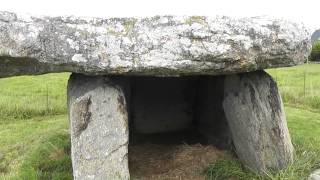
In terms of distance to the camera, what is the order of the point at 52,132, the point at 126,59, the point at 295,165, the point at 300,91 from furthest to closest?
the point at 300,91 → the point at 52,132 → the point at 295,165 → the point at 126,59

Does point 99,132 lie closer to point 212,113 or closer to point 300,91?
point 212,113

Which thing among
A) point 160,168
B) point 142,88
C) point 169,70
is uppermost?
point 169,70

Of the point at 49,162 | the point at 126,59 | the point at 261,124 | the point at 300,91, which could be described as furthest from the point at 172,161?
the point at 300,91

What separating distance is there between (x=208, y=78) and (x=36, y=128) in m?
2.82

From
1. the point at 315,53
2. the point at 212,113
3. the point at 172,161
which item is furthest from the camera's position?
the point at 315,53

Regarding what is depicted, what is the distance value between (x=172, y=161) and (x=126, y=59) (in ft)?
6.62

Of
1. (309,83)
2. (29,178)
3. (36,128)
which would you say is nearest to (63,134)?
(36,128)

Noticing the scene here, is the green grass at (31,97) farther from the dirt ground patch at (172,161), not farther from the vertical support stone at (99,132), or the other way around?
the vertical support stone at (99,132)

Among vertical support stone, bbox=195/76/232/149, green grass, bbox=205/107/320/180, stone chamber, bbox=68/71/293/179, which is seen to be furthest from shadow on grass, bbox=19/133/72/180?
vertical support stone, bbox=195/76/232/149

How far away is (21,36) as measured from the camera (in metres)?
5.23

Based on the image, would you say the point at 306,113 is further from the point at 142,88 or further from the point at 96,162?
the point at 96,162

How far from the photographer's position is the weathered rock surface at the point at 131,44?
5285 millimetres

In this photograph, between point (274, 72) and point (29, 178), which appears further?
point (274, 72)

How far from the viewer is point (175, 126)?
30.7 ft
